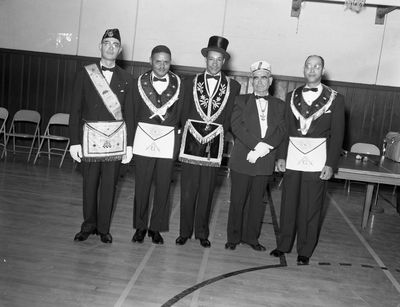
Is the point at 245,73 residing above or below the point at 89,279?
above

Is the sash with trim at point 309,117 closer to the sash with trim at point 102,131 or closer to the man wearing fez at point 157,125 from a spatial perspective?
the man wearing fez at point 157,125

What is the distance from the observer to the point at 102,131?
12.9ft

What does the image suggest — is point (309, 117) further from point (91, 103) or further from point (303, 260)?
point (91, 103)

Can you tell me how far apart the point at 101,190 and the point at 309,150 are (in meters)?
1.74

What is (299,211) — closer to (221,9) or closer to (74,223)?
(74,223)

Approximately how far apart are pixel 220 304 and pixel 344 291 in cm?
100

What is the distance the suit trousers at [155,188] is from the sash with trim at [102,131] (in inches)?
10.4

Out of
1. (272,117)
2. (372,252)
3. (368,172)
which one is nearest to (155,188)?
(272,117)

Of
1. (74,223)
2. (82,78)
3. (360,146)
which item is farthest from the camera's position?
(360,146)

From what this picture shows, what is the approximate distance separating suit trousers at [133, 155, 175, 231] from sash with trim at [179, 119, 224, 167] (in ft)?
0.55

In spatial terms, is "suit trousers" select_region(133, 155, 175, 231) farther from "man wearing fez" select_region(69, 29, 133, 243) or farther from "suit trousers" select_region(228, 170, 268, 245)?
"suit trousers" select_region(228, 170, 268, 245)

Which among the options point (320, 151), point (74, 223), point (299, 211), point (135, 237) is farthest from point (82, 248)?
point (320, 151)

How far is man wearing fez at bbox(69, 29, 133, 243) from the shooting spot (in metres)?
3.93

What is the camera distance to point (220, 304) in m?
3.10
